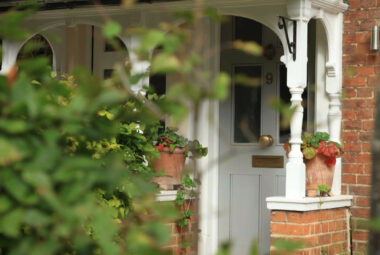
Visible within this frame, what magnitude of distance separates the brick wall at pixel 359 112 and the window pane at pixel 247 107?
1.14 m

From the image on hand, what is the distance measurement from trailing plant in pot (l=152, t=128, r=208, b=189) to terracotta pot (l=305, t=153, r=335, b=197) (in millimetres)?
1061

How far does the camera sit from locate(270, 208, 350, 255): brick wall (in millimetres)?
6793

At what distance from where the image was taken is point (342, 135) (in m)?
7.62

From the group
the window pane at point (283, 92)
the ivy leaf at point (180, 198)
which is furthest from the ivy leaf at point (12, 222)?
the window pane at point (283, 92)

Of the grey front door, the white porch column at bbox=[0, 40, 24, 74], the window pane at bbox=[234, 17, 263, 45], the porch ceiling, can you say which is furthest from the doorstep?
the white porch column at bbox=[0, 40, 24, 74]

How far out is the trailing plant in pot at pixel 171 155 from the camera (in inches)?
302

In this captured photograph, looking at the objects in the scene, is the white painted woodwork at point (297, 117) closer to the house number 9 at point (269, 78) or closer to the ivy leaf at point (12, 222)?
the house number 9 at point (269, 78)

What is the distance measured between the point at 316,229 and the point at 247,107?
2.02m

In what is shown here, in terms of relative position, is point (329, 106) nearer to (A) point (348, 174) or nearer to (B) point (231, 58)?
(A) point (348, 174)

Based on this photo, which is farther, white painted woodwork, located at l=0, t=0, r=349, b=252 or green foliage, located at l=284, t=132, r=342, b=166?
green foliage, located at l=284, t=132, r=342, b=166

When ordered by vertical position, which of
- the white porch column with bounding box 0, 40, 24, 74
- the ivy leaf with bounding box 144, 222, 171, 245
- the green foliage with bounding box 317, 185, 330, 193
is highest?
the white porch column with bounding box 0, 40, 24, 74

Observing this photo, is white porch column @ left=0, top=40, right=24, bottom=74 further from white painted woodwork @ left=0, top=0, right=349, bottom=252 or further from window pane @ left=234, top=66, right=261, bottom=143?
window pane @ left=234, top=66, right=261, bottom=143

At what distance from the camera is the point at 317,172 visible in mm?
7266

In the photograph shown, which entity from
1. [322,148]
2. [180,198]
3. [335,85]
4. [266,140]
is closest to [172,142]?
[180,198]
